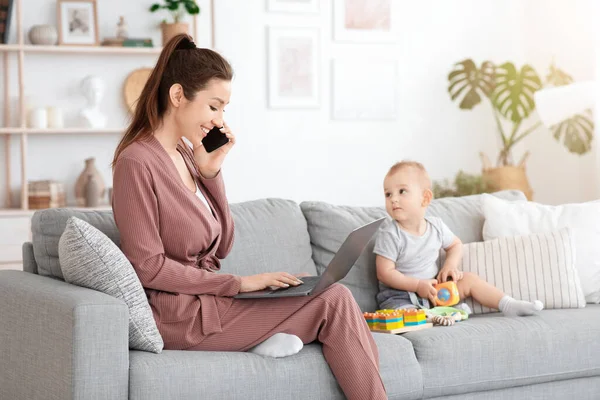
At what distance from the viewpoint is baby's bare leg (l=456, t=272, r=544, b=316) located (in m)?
3.02

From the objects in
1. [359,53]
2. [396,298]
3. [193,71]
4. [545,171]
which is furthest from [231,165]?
[193,71]

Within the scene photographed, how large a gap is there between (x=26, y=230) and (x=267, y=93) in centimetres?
164

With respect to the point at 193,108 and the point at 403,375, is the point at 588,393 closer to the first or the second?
the point at 403,375

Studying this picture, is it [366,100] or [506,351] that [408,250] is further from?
[366,100]

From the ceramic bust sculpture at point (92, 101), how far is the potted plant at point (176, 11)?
46 cm

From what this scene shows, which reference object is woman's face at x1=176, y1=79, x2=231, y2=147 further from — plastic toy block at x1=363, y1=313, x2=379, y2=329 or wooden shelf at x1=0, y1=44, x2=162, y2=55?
wooden shelf at x1=0, y1=44, x2=162, y2=55

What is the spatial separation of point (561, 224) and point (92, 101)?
9.05 feet

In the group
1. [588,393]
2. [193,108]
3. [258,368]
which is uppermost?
[193,108]

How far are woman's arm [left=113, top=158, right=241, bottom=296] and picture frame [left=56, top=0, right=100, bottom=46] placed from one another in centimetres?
278

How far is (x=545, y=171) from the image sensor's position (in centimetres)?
575

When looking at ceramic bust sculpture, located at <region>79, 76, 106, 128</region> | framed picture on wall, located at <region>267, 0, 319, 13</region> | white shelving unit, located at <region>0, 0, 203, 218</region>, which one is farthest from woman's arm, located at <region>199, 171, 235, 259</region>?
framed picture on wall, located at <region>267, 0, 319, 13</region>

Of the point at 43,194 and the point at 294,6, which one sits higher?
the point at 294,6

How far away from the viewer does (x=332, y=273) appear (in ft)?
8.24

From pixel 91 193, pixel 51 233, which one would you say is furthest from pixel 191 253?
pixel 91 193
